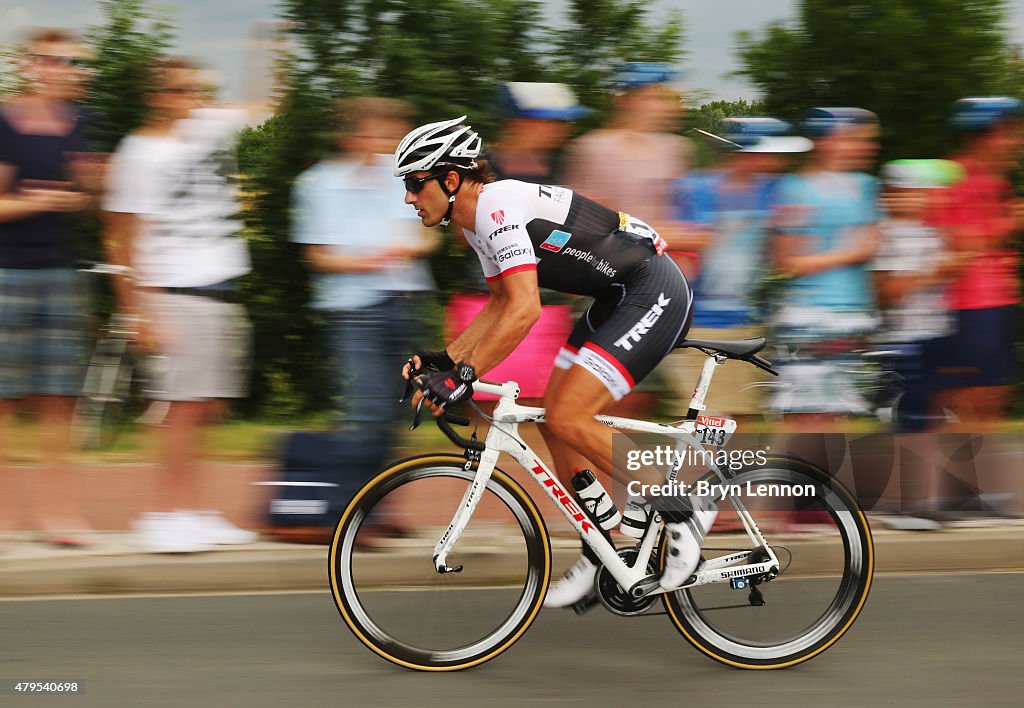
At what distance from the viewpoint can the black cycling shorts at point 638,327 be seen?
468 cm

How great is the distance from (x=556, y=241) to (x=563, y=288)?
24 cm

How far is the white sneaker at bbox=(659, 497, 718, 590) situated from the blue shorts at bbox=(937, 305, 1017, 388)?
7.93 feet

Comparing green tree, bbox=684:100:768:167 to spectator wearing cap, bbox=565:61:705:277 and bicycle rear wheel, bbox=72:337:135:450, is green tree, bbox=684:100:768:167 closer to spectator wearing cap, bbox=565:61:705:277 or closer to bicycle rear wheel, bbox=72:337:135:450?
spectator wearing cap, bbox=565:61:705:277

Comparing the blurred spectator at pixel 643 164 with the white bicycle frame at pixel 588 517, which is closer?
the white bicycle frame at pixel 588 517

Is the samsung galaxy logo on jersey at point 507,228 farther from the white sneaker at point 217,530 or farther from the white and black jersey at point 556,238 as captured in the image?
the white sneaker at point 217,530

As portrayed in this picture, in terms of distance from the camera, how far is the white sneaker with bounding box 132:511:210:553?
5.80 meters

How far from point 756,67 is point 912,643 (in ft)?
21.3

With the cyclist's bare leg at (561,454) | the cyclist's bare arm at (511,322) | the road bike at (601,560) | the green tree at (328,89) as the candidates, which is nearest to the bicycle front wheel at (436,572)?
the road bike at (601,560)

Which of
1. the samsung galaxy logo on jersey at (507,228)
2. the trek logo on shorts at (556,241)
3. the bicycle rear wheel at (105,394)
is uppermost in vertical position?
the samsung galaxy logo on jersey at (507,228)

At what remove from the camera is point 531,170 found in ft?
21.9

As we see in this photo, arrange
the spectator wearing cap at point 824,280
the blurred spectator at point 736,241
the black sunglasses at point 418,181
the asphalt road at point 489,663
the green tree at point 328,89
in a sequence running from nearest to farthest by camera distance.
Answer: the asphalt road at point 489,663 < the black sunglasses at point 418,181 < the spectator wearing cap at point 824,280 < the blurred spectator at point 736,241 < the green tree at point 328,89

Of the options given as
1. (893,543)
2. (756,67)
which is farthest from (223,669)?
(756,67)

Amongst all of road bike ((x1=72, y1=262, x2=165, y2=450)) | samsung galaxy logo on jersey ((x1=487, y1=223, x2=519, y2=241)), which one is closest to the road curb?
samsung galaxy logo on jersey ((x1=487, y1=223, x2=519, y2=241))

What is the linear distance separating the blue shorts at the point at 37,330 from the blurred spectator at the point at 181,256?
280mm
